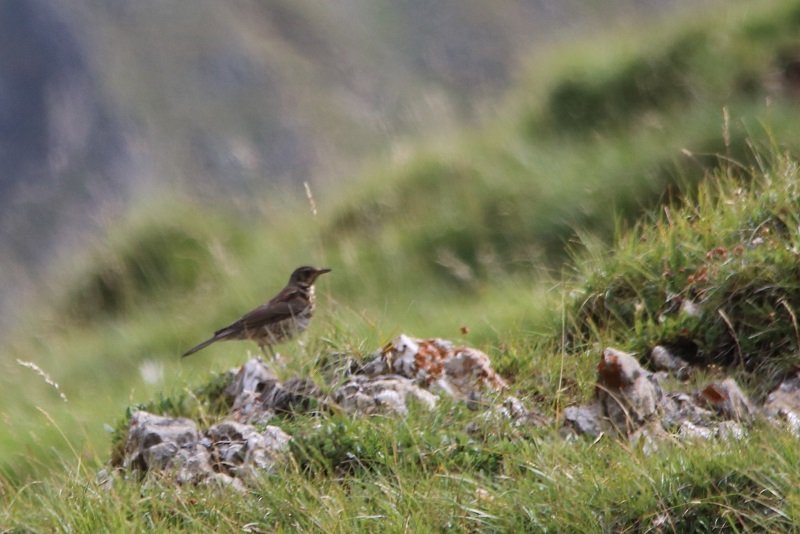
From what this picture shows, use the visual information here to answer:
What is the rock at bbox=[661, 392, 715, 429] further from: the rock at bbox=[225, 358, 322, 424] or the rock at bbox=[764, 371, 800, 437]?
the rock at bbox=[225, 358, 322, 424]

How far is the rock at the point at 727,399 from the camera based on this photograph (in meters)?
5.95

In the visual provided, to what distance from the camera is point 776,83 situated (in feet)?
38.5

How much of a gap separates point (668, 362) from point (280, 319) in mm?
2659

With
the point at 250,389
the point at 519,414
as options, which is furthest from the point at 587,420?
the point at 250,389

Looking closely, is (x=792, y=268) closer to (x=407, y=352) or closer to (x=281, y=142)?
(x=407, y=352)

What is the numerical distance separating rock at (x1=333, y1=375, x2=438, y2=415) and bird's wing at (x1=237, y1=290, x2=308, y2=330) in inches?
63.0

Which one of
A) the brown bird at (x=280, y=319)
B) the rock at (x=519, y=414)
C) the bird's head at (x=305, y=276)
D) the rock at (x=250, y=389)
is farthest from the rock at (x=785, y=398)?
the bird's head at (x=305, y=276)

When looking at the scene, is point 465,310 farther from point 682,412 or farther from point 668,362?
point 682,412

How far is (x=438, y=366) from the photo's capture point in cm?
696

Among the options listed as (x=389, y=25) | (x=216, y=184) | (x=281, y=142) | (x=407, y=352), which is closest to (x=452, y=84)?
(x=281, y=142)

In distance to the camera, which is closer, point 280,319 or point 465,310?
point 280,319

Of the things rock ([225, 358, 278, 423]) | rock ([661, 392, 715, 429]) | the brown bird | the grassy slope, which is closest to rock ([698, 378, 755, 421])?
rock ([661, 392, 715, 429])

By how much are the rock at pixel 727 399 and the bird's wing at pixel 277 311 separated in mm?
2999

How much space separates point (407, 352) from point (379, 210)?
18.6 ft
